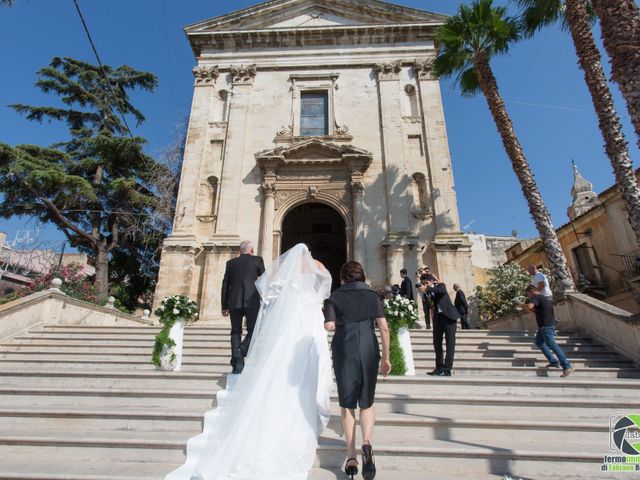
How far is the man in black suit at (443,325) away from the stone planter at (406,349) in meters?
0.45

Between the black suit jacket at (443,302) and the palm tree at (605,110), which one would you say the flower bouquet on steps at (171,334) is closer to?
the black suit jacket at (443,302)

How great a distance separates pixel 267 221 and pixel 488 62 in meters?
9.46

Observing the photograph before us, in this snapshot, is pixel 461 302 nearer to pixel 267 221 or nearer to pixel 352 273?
pixel 267 221

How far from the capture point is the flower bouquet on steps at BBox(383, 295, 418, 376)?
5512mm

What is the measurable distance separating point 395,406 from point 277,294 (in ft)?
6.56

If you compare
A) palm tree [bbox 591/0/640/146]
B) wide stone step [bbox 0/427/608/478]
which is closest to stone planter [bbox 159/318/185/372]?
wide stone step [bbox 0/427/608/478]

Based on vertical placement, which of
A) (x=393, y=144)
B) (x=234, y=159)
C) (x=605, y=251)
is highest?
(x=393, y=144)

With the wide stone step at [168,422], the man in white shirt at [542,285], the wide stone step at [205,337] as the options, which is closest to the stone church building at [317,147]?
the wide stone step at [205,337]

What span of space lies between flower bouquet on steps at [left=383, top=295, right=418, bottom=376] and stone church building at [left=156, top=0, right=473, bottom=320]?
6.06 meters

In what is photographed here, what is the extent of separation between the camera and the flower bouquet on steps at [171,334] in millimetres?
5628

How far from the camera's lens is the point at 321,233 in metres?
17.5

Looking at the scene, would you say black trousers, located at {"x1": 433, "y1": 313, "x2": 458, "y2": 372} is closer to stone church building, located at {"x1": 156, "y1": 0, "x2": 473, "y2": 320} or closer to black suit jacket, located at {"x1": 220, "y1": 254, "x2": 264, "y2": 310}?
black suit jacket, located at {"x1": 220, "y1": 254, "x2": 264, "y2": 310}

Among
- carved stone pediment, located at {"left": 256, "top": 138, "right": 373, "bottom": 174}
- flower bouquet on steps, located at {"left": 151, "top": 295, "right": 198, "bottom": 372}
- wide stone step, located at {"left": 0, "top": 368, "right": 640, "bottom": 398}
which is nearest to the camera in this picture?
wide stone step, located at {"left": 0, "top": 368, "right": 640, "bottom": 398}

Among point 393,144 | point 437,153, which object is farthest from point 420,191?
point 393,144
